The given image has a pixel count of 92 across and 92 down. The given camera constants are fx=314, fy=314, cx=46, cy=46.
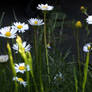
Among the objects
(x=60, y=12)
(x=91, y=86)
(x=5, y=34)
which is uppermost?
(x=60, y=12)

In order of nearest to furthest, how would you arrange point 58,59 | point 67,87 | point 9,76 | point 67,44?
point 67,87 → point 9,76 → point 58,59 → point 67,44

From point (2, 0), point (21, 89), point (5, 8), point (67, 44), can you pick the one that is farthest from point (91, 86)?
point (2, 0)

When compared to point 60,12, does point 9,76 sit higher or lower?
lower

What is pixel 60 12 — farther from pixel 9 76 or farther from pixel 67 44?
pixel 9 76

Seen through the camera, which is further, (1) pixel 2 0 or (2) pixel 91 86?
(1) pixel 2 0

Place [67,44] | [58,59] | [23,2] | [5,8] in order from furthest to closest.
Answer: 1. [23,2]
2. [5,8]
3. [67,44]
4. [58,59]

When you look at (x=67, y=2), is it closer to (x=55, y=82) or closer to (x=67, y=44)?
(x=67, y=44)

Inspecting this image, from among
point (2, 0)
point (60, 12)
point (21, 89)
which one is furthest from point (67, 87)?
point (2, 0)

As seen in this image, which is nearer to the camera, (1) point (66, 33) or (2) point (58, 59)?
(2) point (58, 59)

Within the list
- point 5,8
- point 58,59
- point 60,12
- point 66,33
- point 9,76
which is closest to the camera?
point 9,76
